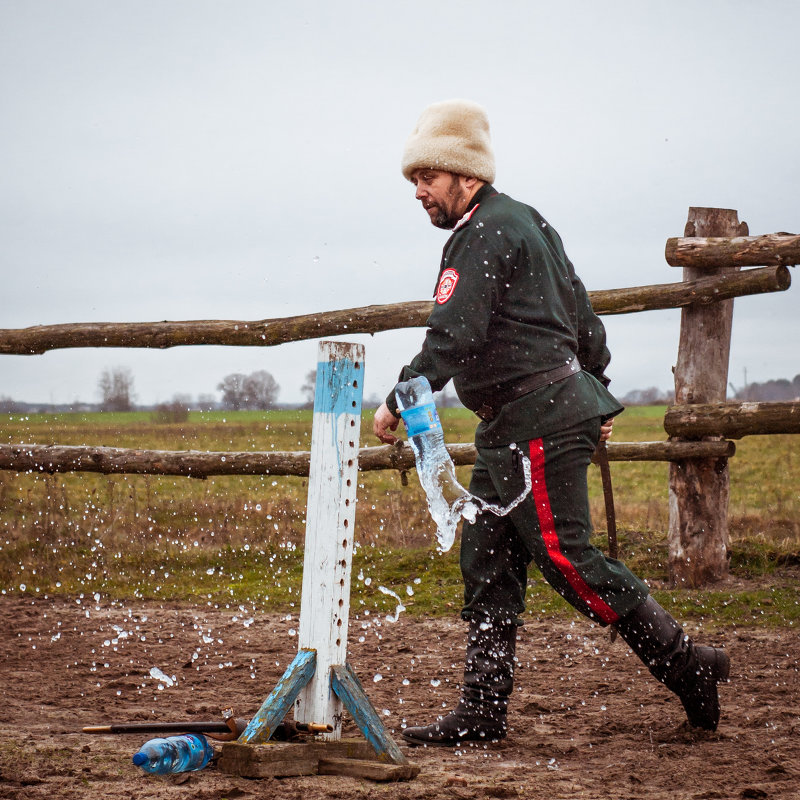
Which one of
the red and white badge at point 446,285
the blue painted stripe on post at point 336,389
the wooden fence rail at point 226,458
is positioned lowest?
the wooden fence rail at point 226,458

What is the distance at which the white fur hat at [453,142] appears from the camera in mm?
3432

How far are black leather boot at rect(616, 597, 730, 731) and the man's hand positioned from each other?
1005mm

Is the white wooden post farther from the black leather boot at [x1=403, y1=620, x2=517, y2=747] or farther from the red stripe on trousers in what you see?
the red stripe on trousers

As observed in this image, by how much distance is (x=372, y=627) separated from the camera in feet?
18.0

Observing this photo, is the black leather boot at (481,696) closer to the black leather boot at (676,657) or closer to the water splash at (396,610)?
the black leather boot at (676,657)

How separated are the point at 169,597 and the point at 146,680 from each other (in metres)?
1.95

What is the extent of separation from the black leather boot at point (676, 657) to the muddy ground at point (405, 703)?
0.15 m

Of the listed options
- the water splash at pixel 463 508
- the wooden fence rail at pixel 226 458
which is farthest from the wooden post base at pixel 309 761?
the wooden fence rail at pixel 226 458

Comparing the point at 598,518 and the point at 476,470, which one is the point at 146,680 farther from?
the point at 598,518

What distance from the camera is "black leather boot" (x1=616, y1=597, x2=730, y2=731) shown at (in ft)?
10.7

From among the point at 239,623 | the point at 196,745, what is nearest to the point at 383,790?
the point at 196,745

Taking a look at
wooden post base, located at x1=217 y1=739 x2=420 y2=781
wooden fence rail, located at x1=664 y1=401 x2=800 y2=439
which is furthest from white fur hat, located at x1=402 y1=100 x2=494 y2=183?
wooden fence rail, located at x1=664 y1=401 x2=800 y2=439

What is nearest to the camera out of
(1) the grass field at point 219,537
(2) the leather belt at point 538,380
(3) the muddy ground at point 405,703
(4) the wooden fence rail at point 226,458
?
(3) the muddy ground at point 405,703

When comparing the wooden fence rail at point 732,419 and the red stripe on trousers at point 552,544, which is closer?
the red stripe on trousers at point 552,544
